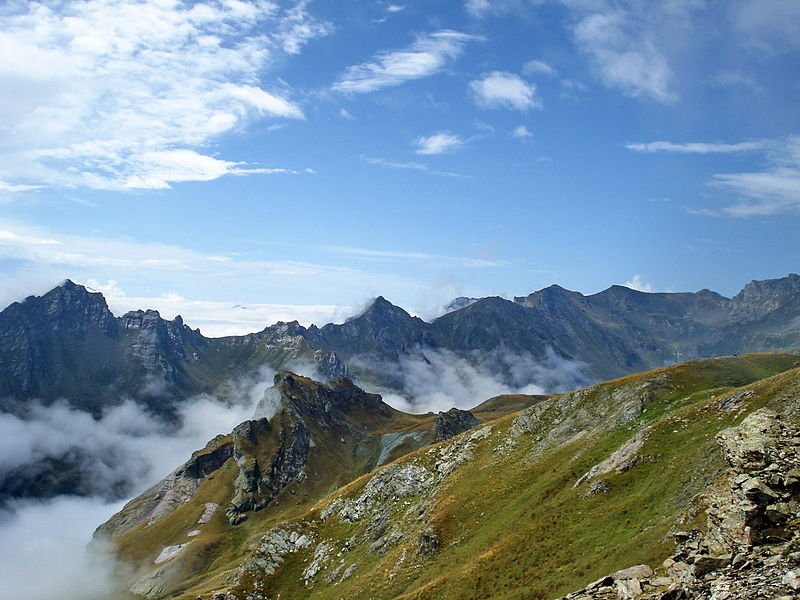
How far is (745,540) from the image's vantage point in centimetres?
2800

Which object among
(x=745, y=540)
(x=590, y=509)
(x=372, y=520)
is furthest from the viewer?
(x=372, y=520)

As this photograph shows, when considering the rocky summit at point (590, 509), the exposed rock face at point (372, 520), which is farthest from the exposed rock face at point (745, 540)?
the exposed rock face at point (372, 520)

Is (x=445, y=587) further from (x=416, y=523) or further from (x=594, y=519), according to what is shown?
(x=416, y=523)

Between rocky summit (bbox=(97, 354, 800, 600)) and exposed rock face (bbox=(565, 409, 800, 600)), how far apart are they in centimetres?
9

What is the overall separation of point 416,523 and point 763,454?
229 ft

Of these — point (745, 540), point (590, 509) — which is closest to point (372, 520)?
point (590, 509)

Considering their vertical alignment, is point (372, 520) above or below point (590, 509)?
below

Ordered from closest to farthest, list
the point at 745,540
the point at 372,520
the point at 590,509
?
the point at 745,540 < the point at 590,509 < the point at 372,520

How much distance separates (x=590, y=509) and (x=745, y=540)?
3908 cm

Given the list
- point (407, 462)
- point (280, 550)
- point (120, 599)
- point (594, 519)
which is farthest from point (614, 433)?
point (120, 599)

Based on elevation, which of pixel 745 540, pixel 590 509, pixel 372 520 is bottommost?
pixel 372 520

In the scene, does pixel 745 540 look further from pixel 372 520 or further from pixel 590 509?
pixel 372 520

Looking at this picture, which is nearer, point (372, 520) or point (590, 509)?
point (590, 509)

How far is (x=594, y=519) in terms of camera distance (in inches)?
2440
